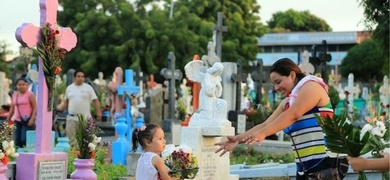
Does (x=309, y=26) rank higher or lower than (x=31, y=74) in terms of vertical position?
higher

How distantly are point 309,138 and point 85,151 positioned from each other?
12.0ft

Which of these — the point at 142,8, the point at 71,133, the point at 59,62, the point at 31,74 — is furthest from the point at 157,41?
the point at 59,62

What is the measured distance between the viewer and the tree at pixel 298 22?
9038 cm

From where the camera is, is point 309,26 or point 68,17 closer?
point 68,17

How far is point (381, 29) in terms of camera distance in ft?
65.5

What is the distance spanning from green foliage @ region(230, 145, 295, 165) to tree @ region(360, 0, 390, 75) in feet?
22.8

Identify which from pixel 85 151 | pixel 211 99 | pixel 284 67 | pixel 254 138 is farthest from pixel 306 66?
pixel 254 138

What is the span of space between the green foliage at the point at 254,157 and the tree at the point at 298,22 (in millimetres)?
75268

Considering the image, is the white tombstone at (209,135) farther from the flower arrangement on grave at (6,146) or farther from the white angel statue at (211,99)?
the flower arrangement on grave at (6,146)

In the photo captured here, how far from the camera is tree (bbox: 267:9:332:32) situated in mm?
90375

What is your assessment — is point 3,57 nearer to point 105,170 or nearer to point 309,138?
point 105,170

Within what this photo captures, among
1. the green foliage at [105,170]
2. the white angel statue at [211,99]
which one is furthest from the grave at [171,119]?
the white angel statue at [211,99]

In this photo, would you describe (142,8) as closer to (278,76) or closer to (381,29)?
(381,29)

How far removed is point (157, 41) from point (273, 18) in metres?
55.5
